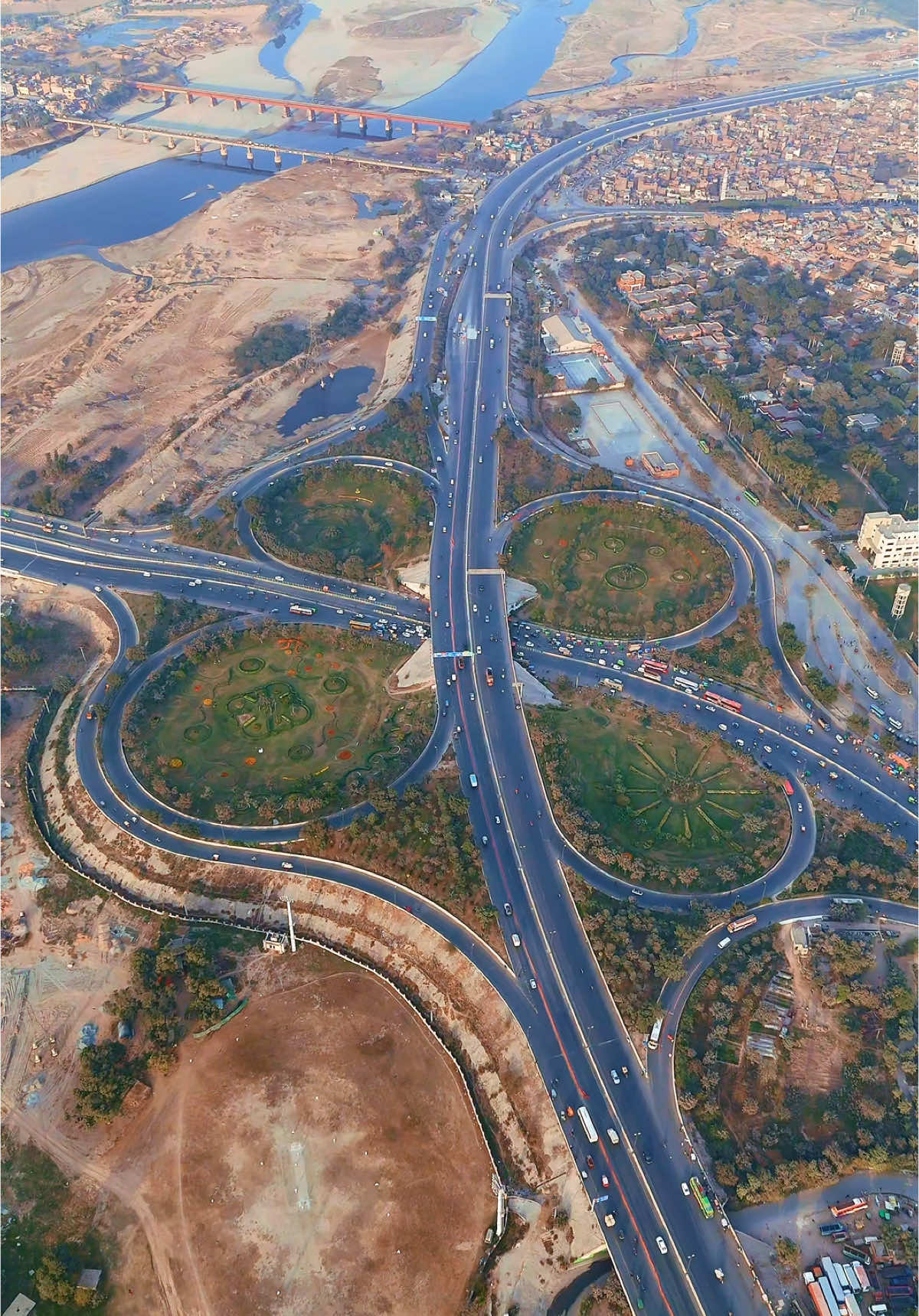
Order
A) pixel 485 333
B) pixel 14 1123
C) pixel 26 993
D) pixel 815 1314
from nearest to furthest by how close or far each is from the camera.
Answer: pixel 815 1314 < pixel 14 1123 < pixel 26 993 < pixel 485 333

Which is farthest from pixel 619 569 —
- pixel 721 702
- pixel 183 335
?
pixel 183 335

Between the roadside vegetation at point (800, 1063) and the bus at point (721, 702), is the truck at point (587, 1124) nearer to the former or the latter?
the roadside vegetation at point (800, 1063)

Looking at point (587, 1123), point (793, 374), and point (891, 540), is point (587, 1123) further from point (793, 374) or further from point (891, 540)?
point (793, 374)

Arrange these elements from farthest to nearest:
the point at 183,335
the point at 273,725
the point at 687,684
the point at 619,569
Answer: the point at 183,335 → the point at 619,569 → the point at 687,684 → the point at 273,725

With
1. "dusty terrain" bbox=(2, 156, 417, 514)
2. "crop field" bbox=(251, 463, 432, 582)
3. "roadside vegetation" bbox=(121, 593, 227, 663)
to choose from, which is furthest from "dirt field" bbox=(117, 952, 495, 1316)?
"dusty terrain" bbox=(2, 156, 417, 514)

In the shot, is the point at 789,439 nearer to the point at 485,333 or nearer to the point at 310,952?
the point at 485,333

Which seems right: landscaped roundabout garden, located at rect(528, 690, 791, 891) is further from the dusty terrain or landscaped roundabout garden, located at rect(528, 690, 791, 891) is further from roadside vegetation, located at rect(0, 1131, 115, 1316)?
the dusty terrain

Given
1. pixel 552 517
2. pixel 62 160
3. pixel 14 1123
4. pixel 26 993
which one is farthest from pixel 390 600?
pixel 62 160
